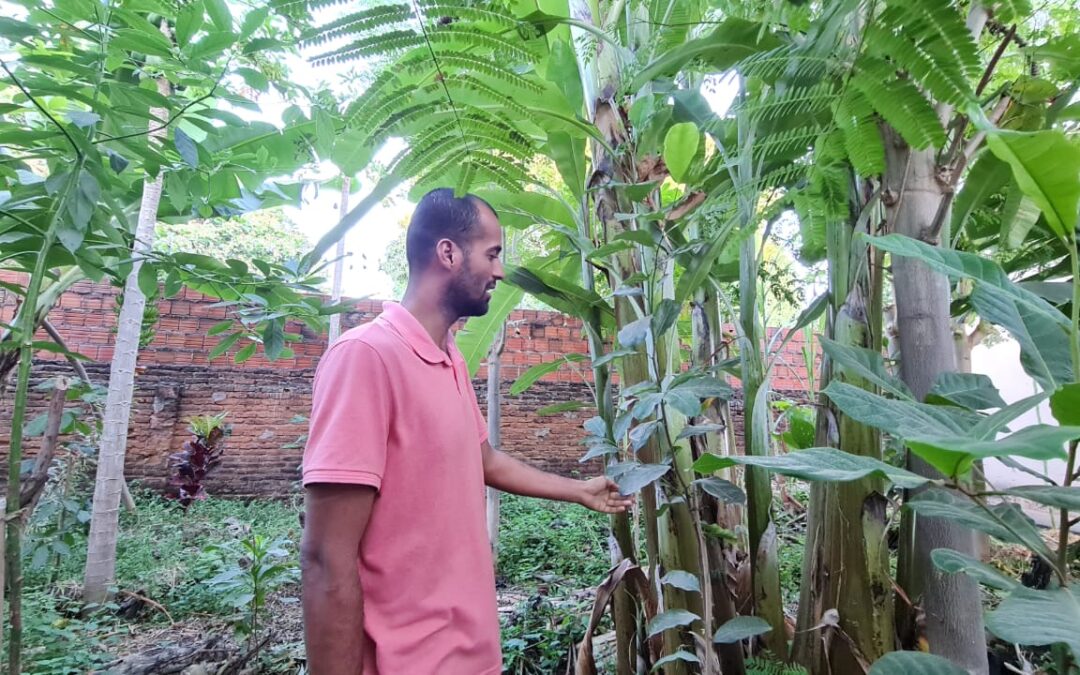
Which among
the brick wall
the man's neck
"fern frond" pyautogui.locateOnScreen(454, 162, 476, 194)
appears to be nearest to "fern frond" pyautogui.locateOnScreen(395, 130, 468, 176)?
"fern frond" pyautogui.locateOnScreen(454, 162, 476, 194)

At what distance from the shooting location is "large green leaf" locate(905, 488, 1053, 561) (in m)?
0.48

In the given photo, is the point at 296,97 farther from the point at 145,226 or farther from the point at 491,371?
the point at 491,371

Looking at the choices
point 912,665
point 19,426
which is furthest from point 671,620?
point 19,426

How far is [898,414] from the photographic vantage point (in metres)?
0.49

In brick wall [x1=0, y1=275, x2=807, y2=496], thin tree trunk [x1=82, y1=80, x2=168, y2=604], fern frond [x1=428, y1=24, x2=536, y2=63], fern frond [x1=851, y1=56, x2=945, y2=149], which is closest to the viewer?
fern frond [x1=851, y1=56, x2=945, y2=149]

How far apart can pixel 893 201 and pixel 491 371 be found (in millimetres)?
1780

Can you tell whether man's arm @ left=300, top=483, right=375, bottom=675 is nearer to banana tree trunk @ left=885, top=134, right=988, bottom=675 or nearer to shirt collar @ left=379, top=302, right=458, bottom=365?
shirt collar @ left=379, top=302, right=458, bottom=365

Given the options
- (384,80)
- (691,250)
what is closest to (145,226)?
(384,80)

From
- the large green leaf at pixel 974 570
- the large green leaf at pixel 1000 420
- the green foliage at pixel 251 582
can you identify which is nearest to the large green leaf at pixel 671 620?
the large green leaf at pixel 974 570

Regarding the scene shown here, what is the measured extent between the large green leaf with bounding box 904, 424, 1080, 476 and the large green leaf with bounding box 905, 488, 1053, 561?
0.15m

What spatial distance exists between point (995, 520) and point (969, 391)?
0.21m

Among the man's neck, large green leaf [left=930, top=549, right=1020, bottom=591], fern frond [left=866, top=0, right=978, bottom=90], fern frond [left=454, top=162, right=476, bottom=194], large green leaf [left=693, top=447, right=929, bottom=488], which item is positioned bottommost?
large green leaf [left=930, top=549, right=1020, bottom=591]

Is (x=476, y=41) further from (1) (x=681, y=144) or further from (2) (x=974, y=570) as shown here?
(2) (x=974, y=570)

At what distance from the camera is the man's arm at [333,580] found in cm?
76
